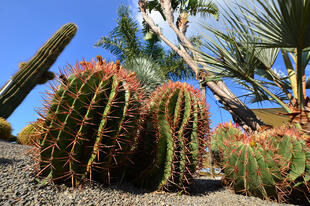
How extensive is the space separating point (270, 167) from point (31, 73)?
6527 mm

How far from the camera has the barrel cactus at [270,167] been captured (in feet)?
5.46

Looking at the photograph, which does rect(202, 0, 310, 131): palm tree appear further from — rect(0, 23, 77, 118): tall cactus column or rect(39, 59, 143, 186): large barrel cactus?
rect(0, 23, 77, 118): tall cactus column

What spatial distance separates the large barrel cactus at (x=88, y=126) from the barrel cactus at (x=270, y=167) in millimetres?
923

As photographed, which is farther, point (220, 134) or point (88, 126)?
point (220, 134)

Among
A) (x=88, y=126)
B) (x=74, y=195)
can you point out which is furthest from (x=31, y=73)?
(x=74, y=195)

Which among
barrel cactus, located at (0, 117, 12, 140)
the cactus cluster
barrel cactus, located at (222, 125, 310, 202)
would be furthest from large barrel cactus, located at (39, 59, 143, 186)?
barrel cactus, located at (0, 117, 12, 140)

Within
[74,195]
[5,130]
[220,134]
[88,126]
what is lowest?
[74,195]

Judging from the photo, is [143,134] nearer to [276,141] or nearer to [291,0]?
[276,141]

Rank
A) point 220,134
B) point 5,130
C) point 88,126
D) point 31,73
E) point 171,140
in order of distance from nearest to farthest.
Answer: point 88,126, point 171,140, point 220,134, point 5,130, point 31,73

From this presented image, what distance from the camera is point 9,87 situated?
6094mm

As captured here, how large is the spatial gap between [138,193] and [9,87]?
20.5 ft

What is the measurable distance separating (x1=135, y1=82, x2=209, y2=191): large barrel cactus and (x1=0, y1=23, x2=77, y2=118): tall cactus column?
573 cm

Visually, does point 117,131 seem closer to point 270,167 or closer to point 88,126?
point 88,126

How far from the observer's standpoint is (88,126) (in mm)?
1309
